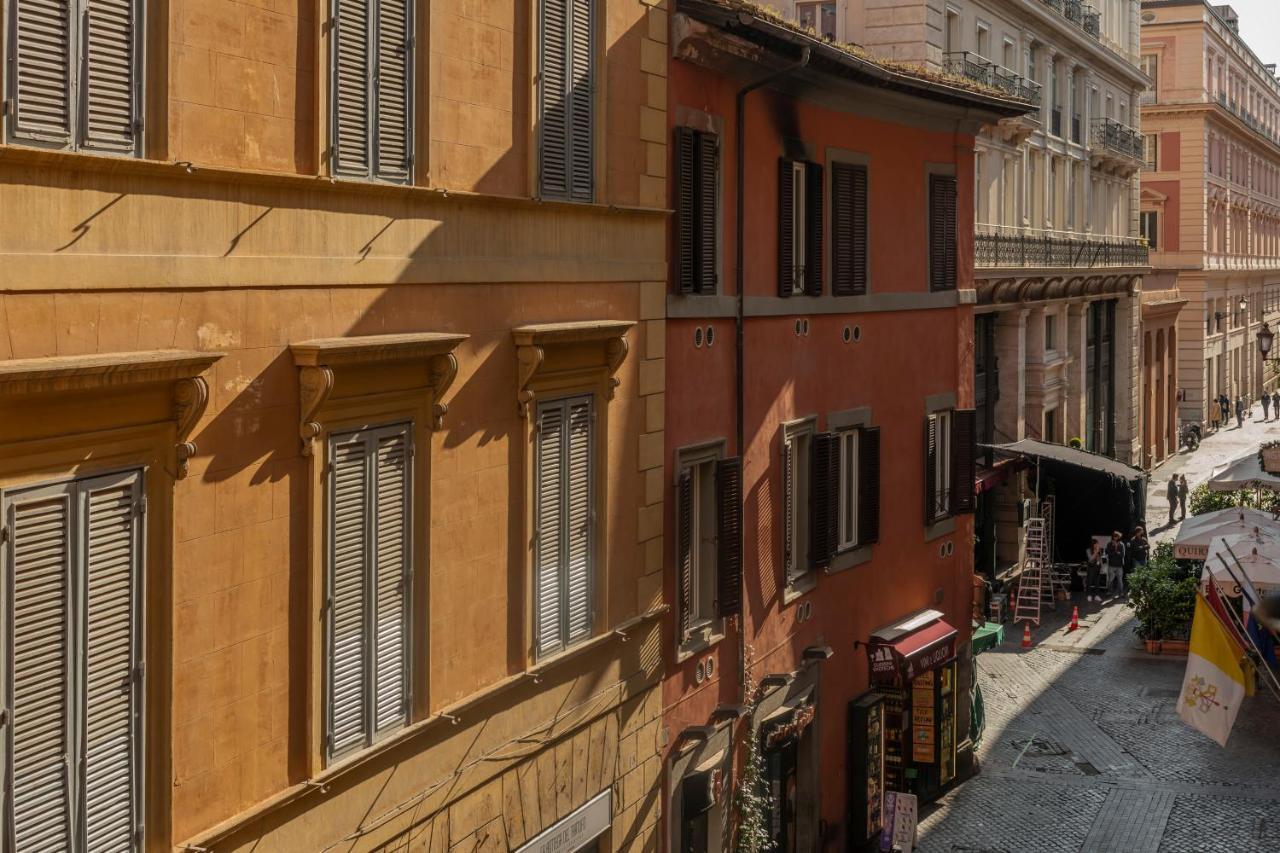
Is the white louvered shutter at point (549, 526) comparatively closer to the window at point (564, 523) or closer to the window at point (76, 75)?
the window at point (564, 523)

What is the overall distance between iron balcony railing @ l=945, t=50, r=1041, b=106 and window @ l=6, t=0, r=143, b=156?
87.0 feet

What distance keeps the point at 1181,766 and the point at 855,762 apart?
21.0 feet

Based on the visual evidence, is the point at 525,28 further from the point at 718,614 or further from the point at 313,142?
the point at 718,614

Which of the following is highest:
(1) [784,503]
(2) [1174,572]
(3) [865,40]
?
(3) [865,40]

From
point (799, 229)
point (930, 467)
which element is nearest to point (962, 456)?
point (930, 467)

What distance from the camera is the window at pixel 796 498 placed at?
17.7 meters

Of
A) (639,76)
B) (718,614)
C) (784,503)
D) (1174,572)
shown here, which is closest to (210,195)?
(639,76)

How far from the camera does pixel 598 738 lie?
536 inches

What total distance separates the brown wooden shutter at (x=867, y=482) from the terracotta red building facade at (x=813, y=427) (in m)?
0.03

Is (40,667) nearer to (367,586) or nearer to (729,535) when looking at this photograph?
(367,586)

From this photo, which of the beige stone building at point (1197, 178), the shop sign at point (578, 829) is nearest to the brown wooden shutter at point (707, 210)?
the shop sign at point (578, 829)

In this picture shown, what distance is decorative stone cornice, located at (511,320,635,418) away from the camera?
1199 centimetres

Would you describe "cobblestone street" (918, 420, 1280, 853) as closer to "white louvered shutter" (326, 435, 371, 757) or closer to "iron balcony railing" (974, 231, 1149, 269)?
"iron balcony railing" (974, 231, 1149, 269)

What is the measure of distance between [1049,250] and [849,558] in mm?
25293
